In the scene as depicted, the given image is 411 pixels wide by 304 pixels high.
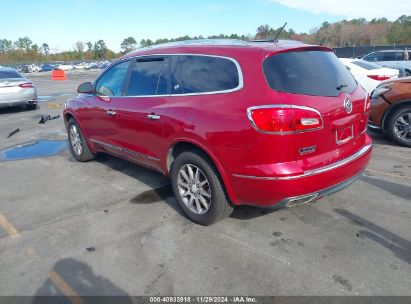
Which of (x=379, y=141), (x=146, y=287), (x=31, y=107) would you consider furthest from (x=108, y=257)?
(x=31, y=107)

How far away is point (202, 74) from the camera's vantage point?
3.57 meters

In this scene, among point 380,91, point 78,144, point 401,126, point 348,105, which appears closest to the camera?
point 348,105

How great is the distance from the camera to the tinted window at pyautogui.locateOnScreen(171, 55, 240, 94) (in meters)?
3.33

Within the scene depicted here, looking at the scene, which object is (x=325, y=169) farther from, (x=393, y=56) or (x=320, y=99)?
(x=393, y=56)

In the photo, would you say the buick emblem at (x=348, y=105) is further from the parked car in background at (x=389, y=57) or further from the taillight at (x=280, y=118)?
the parked car in background at (x=389, y=57)

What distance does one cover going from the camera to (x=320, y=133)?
3129 mm

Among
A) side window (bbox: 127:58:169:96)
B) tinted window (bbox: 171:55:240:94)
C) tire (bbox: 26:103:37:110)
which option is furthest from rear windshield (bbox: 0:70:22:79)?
tinted window (bbox: 171:55:240:94)

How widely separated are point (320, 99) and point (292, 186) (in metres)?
0.83

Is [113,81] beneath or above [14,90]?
above

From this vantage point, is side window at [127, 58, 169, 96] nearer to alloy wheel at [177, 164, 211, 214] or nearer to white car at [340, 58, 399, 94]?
alloy wheel at [177, 164, 211, 214]

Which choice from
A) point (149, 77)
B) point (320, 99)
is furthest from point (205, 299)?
point (149, 77)

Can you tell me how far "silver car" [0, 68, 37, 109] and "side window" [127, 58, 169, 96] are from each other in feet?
29.4

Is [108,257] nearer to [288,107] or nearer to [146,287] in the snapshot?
[146,287]

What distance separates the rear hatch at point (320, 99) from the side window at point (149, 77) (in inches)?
53.4
